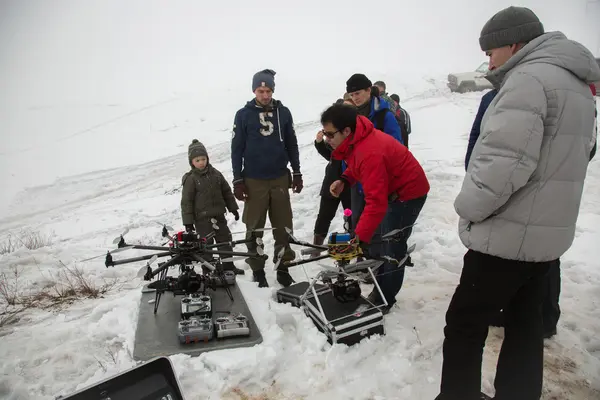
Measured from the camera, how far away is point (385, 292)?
3.74 metres

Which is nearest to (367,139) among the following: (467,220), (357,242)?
(357,242)

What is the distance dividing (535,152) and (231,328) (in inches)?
99.7

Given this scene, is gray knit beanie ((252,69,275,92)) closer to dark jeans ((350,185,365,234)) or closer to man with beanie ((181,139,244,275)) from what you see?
man with beanie ((181,139,244,275))

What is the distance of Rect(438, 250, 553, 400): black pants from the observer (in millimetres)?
2115

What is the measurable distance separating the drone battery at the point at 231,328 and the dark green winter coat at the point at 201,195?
1.68 meters

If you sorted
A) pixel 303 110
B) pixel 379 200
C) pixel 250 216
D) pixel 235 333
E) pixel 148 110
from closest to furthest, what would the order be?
pixel 379 200, pixel 235 333, pixel 250 216, pixel 303 110, pixel 148 110

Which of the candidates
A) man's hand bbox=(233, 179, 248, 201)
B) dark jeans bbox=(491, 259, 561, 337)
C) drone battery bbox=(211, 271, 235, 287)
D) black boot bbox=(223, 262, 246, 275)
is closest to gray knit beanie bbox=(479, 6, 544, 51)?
dark jeans bbox=(491, 259, 561, 337)

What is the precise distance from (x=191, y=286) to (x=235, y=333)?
64 centimetres

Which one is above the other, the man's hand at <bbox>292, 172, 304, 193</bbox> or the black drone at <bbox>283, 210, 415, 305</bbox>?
the man's hand at <bbox>292, 172, 304, 193</bbox>

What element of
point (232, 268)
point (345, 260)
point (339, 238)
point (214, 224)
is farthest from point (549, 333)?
point (214, 224)

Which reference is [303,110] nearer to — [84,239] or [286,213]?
[84,239]

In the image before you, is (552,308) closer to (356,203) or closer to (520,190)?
(520,190)

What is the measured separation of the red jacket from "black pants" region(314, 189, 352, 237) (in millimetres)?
1552

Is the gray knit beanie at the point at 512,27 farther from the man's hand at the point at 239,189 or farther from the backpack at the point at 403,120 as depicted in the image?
the backpack at the point at 403,120
